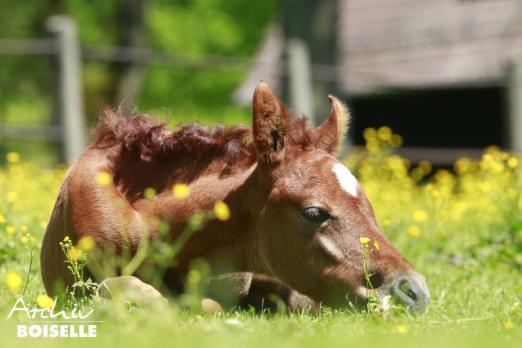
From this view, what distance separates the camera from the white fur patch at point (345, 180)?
165 inches

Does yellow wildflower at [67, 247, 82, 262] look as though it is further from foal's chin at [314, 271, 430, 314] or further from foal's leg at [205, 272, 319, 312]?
foal's chin at [314, 271, 430, 314]

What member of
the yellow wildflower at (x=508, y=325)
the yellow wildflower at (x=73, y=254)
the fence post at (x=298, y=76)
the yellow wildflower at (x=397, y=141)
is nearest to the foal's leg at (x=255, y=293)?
the yellow wildflower at (x=73, y=254)

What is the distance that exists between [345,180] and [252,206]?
17.8 inches

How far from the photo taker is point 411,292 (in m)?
3.92

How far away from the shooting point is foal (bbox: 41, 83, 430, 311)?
413 cm

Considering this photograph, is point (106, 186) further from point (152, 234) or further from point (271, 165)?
point (271, 165)

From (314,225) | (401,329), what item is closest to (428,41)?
(314,225)

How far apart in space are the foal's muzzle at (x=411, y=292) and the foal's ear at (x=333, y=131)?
2.89ft

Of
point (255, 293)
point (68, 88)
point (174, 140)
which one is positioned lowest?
point (255, 293)

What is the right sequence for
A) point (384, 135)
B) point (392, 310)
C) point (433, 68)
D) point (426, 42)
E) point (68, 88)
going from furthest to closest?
point (426, 42), point (433, 68), point (68, 88), point (384, 135), point (392, 310)

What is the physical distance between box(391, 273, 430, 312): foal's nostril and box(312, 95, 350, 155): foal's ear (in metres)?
0.89

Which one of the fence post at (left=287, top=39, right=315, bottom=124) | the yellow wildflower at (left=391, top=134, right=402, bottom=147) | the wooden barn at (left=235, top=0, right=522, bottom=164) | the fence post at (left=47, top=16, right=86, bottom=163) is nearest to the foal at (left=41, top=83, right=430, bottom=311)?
the fence post at (left=47, top=16, right=86, bottom=163)

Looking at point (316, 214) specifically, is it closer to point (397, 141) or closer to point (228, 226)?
point (228, 226)

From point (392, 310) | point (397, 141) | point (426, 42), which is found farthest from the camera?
point (426, 42)
